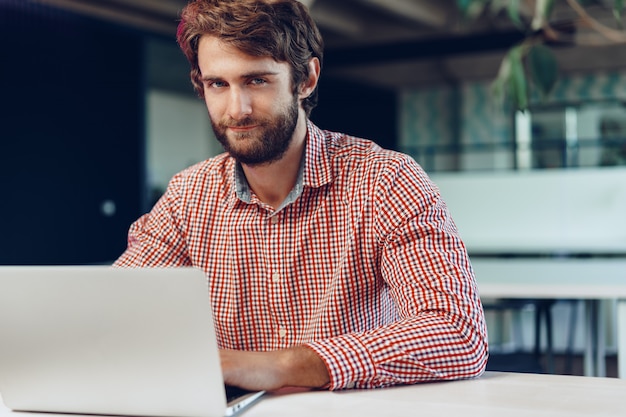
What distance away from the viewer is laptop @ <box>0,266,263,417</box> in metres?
0.90

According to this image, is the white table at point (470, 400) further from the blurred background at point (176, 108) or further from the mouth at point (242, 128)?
the blurred background at point (176, 108)

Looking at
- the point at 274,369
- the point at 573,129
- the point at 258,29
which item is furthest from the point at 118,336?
the point at 573,129

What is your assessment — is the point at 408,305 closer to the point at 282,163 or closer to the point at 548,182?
the point at 282,163

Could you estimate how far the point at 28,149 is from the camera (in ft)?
18.6

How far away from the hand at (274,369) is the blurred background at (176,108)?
0.86 m

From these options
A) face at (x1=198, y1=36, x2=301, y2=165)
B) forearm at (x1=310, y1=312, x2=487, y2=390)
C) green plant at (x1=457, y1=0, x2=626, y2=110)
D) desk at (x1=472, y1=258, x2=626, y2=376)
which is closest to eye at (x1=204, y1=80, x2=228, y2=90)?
face at (x1=198, y1=36, x2=301, y2=165)

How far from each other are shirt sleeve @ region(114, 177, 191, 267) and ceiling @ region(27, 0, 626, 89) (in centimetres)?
479

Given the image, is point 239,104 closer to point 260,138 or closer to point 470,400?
point 260,138

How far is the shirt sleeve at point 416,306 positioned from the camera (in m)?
1.14

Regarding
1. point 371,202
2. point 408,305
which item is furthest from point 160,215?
point 408,305

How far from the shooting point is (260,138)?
139 cm

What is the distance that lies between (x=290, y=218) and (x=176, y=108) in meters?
10.7

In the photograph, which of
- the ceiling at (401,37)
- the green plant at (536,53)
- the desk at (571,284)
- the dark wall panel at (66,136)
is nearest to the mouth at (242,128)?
the green plant at (536,53)

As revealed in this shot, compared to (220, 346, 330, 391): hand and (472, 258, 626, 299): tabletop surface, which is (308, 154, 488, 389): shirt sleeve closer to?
(220, 346, 330, 391): hand
